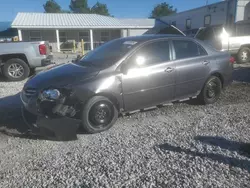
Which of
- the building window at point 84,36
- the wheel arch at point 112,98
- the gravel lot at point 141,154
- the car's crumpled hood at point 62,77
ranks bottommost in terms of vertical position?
the gravel lot at point 141,154

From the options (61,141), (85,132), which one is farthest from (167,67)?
(61,141)

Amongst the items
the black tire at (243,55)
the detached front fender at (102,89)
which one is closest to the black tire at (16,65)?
the detached front fender at (102,89)

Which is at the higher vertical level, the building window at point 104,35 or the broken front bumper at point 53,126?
the building window at point 104,35

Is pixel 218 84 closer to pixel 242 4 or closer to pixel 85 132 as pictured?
pixel 85 132

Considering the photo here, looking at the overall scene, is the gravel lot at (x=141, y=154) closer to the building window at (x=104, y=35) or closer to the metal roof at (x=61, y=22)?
the metal roof at (x=61, y=22)

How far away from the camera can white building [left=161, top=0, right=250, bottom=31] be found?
19.9 meters

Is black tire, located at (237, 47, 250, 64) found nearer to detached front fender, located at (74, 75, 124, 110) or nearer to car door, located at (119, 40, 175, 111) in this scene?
car door, located at (119, 40, 175, 111)

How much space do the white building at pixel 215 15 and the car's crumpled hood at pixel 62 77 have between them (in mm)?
19578

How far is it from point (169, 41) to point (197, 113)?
1.62 metres

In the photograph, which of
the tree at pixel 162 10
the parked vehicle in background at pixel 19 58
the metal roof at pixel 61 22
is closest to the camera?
the parked vehicle in background at pixel 19 58

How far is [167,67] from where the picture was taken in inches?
185

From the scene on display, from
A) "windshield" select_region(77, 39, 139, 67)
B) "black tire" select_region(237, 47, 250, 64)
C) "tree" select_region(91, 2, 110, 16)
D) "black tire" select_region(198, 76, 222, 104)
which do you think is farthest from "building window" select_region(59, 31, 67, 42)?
"tree" select_region(91, 2, 110, 16)

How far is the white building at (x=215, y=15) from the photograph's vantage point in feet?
65.2

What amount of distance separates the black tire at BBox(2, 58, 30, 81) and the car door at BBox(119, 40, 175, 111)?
5.51m
